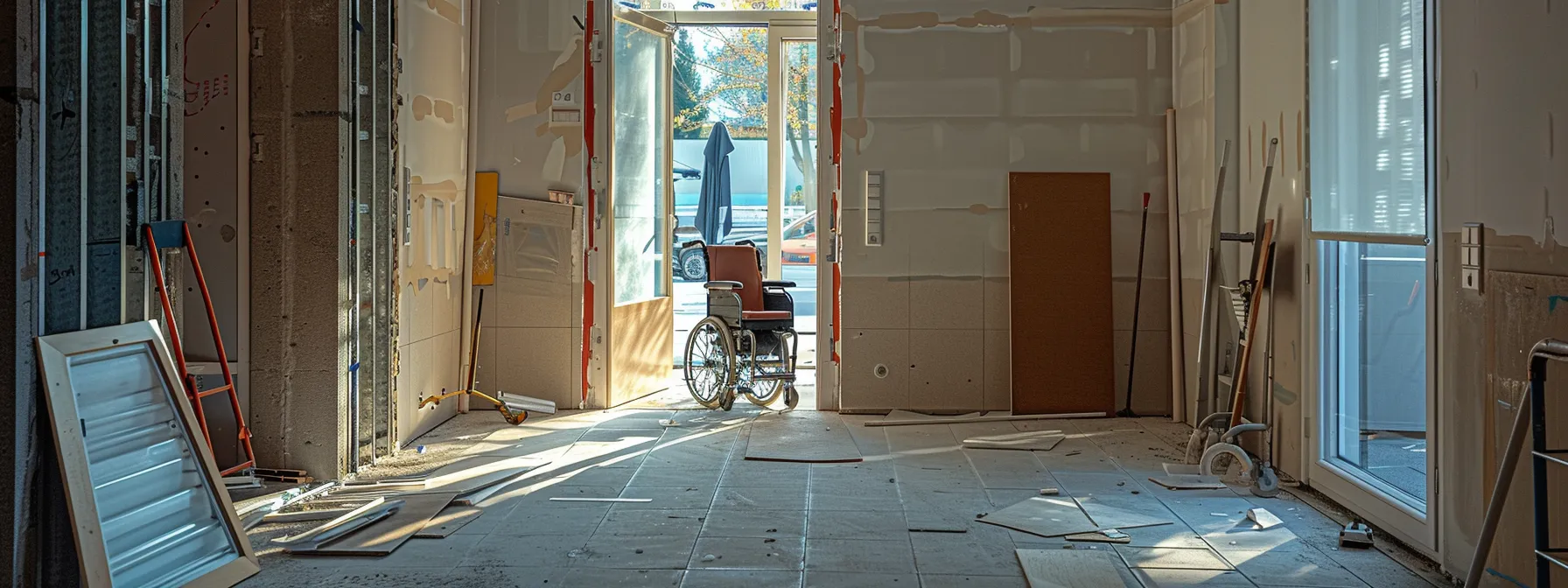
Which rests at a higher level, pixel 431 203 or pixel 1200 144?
pixel 1200 144

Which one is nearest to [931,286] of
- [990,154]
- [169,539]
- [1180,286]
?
[990,154]

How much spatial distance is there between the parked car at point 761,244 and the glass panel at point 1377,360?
13.2ft

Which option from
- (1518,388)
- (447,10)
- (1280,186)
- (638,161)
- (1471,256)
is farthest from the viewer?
(638,161)

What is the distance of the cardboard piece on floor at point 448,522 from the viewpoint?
13.9 ft

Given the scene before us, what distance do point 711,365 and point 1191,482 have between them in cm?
297

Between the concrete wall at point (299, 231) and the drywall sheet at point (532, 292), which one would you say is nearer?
the concrete wall at point (299, 231)

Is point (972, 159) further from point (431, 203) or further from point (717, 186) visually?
point (431, 203)

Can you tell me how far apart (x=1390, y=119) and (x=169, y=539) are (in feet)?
13.6

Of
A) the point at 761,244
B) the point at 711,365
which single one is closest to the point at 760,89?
the point at 761,244

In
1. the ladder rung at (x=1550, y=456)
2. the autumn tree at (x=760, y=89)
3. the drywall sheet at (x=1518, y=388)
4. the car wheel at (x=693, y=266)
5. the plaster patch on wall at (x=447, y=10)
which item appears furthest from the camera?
the autumn tree at (x=760, y=89)

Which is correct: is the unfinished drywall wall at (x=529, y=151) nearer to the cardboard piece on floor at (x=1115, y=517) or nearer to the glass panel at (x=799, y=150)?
the glass panel at (x=799, y=150)

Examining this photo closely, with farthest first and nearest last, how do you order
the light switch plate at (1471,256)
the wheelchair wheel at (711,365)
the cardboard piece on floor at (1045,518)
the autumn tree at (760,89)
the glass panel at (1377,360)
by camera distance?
the autumn tree at (760,89)
the wheelchair wheel at (711,365)
the cardboard piece on floor at (1045,518)
the glass panel at (1377,360)
the light switch plate at (1471,256)

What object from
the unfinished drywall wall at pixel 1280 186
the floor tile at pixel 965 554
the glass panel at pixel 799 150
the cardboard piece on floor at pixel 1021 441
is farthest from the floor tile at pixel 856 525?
the glass panel at pixel 799 150

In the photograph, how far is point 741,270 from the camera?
719 centimetres
